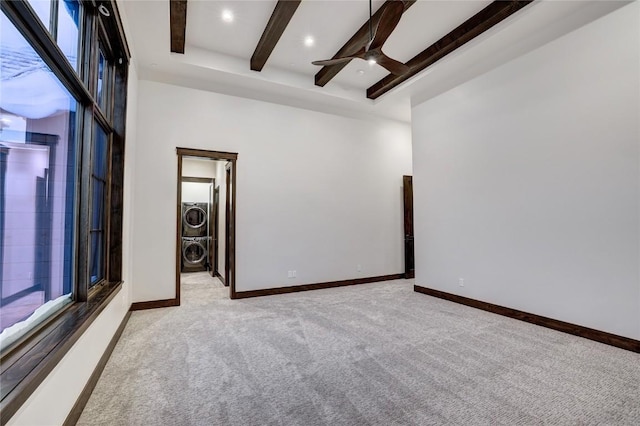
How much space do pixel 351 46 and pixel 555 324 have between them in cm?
440

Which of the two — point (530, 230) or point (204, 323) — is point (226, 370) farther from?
point (530, 230)

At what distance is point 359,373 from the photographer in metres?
2.45

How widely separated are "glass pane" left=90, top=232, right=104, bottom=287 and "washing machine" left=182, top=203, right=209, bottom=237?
14.8 ft

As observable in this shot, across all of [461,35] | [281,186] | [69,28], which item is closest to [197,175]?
[281,186]

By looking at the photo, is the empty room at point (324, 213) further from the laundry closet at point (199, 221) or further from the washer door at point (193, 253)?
the washer door at point (193, 253)

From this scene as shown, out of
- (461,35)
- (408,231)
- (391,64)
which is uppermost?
(461,35)

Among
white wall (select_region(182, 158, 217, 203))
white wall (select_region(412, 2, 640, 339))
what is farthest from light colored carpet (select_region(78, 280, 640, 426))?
white wall (select_region(182, 158, 217, 203))

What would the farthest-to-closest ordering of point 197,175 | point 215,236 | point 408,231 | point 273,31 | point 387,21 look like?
point 197,175, point 215,236, point 408,231, point 273,31, point 387,21

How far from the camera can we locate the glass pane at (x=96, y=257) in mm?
2836

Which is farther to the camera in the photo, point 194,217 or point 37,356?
point 194,217

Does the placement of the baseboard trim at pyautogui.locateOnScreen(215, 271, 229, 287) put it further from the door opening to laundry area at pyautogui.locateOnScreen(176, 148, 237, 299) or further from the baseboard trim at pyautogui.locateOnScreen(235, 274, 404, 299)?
the baseboard trim at pyautogui.locateOnScreen(235, 274, 404, 299)

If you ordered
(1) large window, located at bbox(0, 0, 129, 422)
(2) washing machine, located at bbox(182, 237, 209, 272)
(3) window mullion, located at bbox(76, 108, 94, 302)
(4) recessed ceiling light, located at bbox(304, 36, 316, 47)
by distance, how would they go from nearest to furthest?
(1) large window, located at bbox(0, 0, 129, 422), (3) window mullion, located at bbox(76, 108, 94, 302), (4) recessed ceiling light, located at bbox(304, 36, 316, 47), (2) washing machine, located at bbox(182, 237, 209, 272)

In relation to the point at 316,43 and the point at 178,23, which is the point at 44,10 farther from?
the point at 316,43

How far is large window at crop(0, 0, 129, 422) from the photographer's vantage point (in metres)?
1.31
